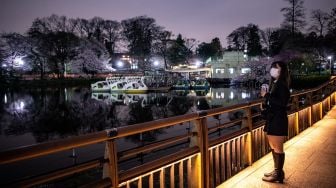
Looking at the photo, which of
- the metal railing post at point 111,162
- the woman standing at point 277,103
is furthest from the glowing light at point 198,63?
the metal railing post at point 111,162

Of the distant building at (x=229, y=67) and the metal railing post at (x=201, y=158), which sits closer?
the metal railing post at (x=201, y=158)

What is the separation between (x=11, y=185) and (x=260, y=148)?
4.84m

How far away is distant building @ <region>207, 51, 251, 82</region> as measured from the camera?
70375 millimetres

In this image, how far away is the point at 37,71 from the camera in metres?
66.6

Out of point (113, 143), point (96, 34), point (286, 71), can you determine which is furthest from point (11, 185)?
point (96, 34)

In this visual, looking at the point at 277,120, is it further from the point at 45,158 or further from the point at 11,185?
the point at 45,158

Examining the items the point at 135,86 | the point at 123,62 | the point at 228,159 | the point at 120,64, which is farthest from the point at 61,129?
the point at 123,62

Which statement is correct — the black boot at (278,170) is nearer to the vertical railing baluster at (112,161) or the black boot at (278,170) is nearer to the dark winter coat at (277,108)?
the dark winter coat at (277,108)

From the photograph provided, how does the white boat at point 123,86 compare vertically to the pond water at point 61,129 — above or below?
above

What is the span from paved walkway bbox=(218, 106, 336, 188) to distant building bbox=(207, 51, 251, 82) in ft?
203

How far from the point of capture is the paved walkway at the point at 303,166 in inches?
181

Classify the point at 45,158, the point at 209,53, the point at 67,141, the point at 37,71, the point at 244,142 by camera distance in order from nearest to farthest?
the point at 67,141
the point at 244,142
the point at 45,158
the point at 37,71
the point at 209,53

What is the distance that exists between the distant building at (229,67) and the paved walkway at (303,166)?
61830mm

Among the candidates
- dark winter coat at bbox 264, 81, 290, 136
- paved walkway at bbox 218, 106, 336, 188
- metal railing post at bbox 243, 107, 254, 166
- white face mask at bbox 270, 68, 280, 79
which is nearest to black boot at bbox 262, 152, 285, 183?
paved walkway at bbox 218, 106, 336, 188
